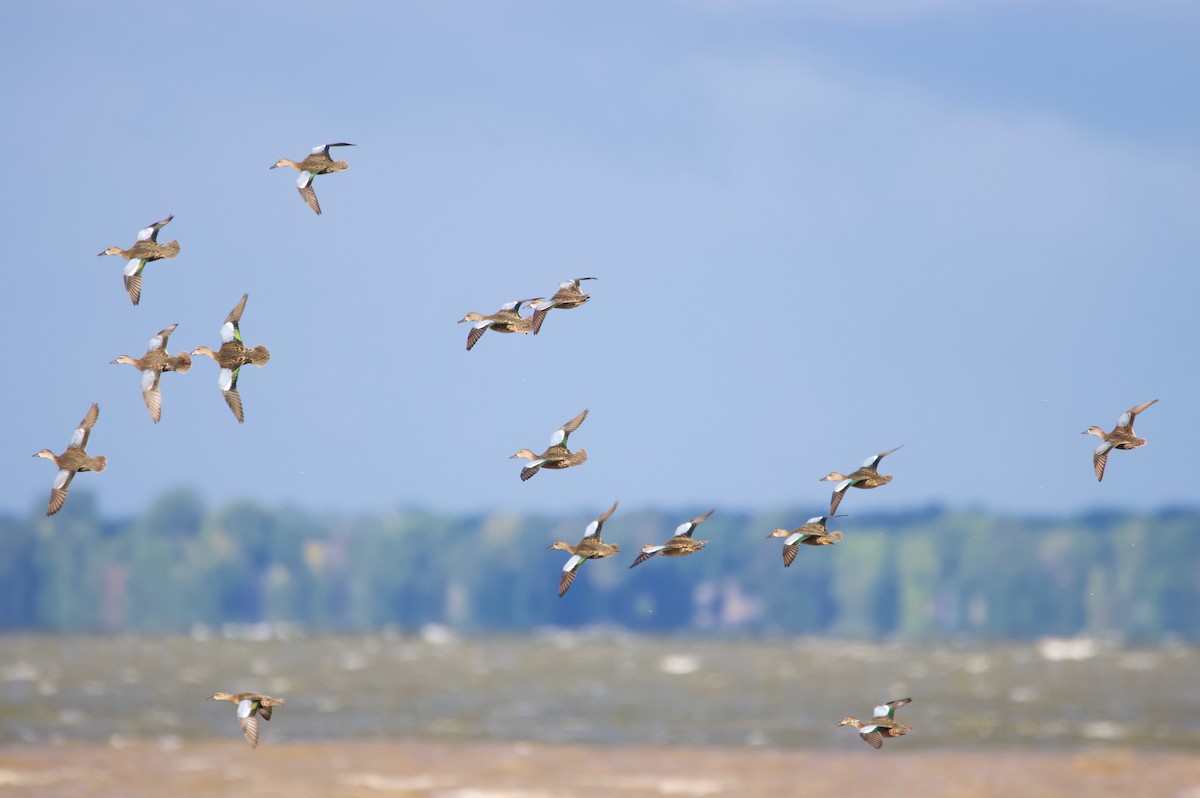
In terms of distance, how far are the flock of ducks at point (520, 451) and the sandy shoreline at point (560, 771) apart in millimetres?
24349

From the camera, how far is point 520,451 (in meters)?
15.6

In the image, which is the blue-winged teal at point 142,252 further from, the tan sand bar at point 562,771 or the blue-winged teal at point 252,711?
the tan sand bar at point 562,771

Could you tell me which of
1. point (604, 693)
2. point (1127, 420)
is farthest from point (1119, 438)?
point (604, 693)

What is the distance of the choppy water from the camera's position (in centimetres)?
5403

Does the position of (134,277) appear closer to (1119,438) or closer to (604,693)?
(1119,438)

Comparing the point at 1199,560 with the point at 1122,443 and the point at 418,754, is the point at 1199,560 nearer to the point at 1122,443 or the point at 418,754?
the point at 418,754

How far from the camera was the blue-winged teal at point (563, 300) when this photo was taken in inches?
630

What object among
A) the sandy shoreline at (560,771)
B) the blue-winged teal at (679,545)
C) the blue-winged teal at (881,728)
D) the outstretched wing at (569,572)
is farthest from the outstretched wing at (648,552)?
the sandy shoreline at (560,771)

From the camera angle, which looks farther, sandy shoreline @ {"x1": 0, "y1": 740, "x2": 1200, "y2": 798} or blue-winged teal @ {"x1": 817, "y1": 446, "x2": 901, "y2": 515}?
sandy shoreline @ {"x1": 0, "y1": 740, "x2": 1200, "y2": 798}

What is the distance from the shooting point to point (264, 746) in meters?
48.8

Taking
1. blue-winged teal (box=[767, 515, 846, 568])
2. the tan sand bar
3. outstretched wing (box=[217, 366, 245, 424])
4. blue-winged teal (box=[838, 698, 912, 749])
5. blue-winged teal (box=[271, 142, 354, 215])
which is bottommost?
the tan sand bar

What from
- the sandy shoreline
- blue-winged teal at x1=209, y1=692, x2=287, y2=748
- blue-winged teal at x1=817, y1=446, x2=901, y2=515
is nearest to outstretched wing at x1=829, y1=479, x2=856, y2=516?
blue-winged teal at x1=817, y1=446, x2=901, y2=515

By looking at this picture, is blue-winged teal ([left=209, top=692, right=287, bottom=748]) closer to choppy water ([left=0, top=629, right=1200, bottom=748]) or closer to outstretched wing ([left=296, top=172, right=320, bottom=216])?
outstretched wing ([left=296, top=172, right=320, bottom=216])

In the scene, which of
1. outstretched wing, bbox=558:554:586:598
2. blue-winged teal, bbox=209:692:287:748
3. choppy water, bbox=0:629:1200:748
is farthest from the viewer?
choppy water, bbox=0:629:1200:748
